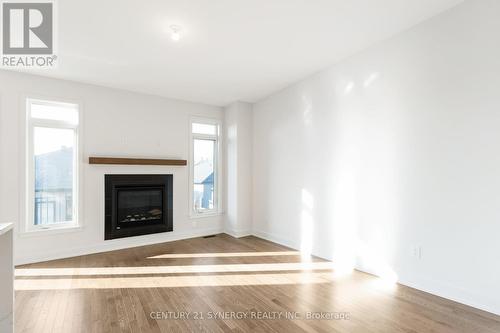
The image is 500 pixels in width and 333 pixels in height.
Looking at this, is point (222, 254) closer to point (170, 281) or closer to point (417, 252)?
point (170, 281)

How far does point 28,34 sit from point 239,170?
3.71 metres

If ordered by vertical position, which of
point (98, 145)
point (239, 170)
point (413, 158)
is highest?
point (98, 145)

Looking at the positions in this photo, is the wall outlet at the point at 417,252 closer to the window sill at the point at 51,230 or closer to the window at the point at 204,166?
the window at the point at 204,166

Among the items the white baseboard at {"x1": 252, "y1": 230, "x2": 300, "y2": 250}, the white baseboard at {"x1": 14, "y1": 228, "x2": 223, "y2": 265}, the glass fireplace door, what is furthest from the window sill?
the white baseboard at {"x1": 252, "y1": 230, "x2": 300, "y2": 250}

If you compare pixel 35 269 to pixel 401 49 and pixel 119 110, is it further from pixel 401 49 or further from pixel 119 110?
pixel 401 49

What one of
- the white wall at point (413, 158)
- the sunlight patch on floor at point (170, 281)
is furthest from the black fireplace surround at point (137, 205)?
the white wall at point (413, 158)

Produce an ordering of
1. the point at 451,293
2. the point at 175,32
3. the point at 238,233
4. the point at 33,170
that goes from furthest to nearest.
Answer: the point at 238,233
the point at 33,170
the point at 175,32
the point at 451,293

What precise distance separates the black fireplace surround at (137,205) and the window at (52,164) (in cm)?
51

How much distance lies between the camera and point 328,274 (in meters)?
3.32

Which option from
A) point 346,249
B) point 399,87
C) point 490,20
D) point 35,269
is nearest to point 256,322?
point 346,249

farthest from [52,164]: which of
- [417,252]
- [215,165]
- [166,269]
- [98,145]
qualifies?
[417,252]

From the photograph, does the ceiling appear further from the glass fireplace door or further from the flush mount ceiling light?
the glass fireplace door

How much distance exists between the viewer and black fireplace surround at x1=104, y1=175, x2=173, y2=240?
4434 mm

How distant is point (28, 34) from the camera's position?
2.87 metres
